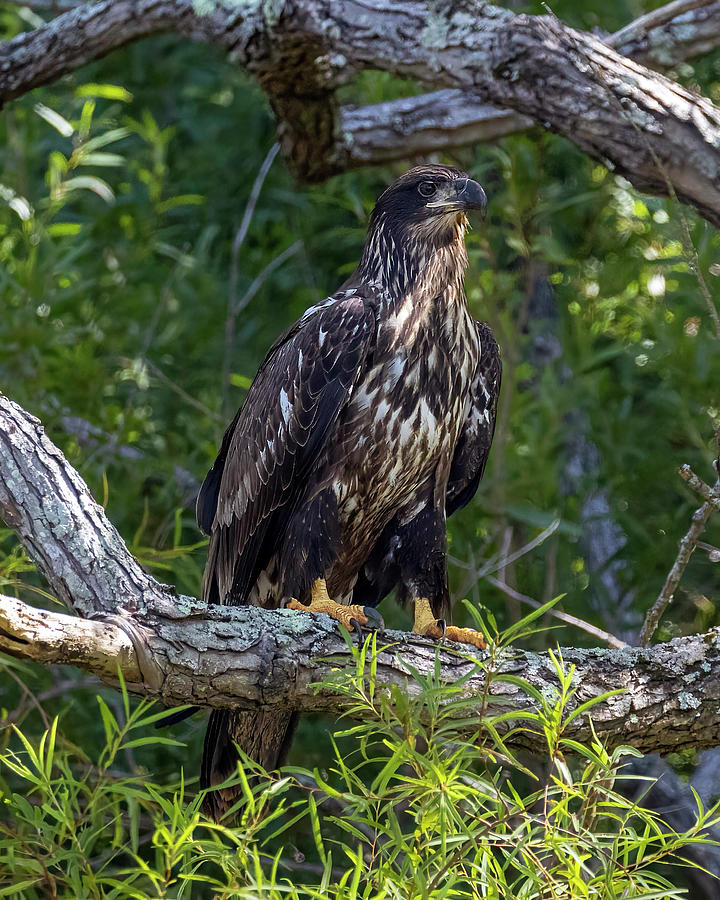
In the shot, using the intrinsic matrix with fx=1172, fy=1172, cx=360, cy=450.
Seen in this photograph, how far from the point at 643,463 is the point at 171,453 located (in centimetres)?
205

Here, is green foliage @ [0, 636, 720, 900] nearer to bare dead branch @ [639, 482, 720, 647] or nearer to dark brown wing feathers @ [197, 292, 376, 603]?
bare dead branch @ [639, 482, 720, 647]

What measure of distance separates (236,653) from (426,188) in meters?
1.88

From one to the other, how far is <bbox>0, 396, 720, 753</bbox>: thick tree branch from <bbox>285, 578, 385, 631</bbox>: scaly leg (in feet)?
0.77

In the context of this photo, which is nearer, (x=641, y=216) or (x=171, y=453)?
(x=641, y=216)

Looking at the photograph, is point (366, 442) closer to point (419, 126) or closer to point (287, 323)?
point (419, 126)

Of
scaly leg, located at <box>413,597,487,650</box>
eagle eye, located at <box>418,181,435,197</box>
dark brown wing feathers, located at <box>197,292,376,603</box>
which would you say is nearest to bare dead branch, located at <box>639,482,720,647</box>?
scaly leg, located at <box>413,597,487,650</box>

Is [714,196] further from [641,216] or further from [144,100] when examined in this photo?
[144,100]

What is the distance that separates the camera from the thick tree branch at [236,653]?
109 inches

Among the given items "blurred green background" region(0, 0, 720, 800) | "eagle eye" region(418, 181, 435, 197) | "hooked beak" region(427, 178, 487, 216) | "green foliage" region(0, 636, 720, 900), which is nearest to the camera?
"green foliage" region(0, 636, 720, 900)

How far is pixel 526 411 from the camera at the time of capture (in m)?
4.81

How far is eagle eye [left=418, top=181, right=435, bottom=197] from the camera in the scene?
3.99 meters

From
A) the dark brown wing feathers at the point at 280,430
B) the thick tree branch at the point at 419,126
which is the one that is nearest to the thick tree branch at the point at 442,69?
the thick tree branch at the point at 419,126

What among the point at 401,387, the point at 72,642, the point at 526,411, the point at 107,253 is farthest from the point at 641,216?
the point at 72,642

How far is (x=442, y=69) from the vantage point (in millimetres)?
4023
